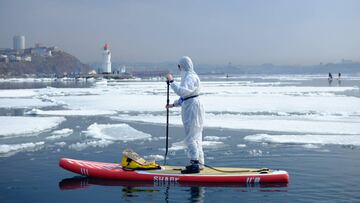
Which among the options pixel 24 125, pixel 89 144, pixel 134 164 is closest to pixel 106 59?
pixel 24 125

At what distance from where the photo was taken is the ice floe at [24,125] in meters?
13.0

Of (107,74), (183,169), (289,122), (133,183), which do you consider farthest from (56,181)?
(107,74)

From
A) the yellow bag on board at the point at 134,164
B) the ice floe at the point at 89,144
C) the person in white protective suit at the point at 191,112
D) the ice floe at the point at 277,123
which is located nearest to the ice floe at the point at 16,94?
the ice floe at the point at 277,123

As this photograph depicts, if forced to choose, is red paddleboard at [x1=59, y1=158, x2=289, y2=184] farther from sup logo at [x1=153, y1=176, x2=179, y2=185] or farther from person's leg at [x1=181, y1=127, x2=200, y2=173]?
person's leg at [x1=181, y1=127, x2=200, y2=173]

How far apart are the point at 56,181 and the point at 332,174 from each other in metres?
4.97

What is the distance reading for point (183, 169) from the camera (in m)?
7.88

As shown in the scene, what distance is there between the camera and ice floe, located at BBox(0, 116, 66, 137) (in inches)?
512

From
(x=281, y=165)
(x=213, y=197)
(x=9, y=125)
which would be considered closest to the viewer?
(x=213, y=197)

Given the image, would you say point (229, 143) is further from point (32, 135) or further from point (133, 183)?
point (32, 135)

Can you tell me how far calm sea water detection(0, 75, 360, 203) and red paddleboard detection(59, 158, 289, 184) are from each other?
131mm

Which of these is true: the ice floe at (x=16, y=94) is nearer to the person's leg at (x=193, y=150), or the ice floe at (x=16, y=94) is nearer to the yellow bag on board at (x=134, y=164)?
the yellow bag on board at (x=134, y=164)

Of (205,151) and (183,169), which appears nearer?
(183,169)

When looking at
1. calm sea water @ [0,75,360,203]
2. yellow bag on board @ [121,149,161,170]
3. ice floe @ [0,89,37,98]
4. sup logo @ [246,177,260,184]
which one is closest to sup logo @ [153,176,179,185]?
calm sea water @ [0,75,360,203]

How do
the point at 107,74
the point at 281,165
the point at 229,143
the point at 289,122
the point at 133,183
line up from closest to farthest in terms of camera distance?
1. the point at 133,183
2. the point at 281,165
3. the point at 229,143
4. the point at 289,122
5. the point at 107,74
